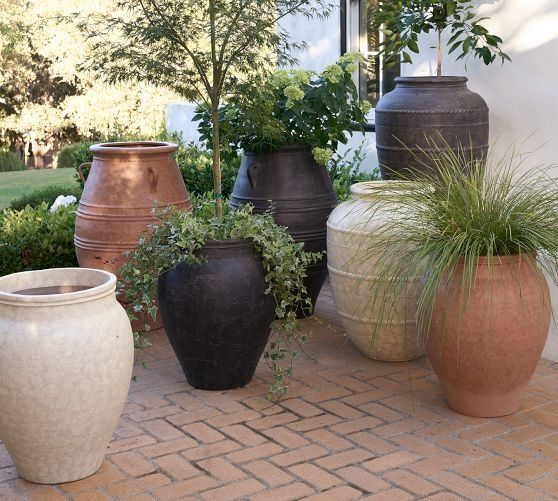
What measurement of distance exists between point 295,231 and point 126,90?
603 inches

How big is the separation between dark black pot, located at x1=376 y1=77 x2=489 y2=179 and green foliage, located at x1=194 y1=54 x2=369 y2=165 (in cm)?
57

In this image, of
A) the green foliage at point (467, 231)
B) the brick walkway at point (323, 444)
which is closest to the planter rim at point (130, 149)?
the brick walkway at point (323, 444)

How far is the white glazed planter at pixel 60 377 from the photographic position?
11.2 ft

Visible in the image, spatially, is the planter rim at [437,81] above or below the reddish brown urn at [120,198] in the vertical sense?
Answer: above

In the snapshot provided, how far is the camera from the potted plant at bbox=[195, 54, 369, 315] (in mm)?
5664

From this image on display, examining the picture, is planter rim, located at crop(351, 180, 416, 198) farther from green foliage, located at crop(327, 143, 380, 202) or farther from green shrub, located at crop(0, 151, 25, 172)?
green shrub, located at crop(0, 151, 25, 172)

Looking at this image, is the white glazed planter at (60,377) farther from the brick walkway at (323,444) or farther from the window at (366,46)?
the window at (366,46)

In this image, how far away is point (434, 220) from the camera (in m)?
4.14

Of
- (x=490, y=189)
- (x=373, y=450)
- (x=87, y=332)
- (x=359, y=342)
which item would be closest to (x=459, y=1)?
(x=490, y=189)

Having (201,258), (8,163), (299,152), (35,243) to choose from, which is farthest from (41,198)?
(8,163)

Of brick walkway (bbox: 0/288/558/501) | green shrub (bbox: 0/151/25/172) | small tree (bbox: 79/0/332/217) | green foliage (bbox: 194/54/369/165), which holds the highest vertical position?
small tree (bbox: 79/0/332/217)

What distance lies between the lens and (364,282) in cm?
486

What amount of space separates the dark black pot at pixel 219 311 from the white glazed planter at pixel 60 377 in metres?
0.83

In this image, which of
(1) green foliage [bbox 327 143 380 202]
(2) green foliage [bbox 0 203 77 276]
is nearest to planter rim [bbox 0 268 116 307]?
(2) green foliage [bbox 0 203 77 276]
